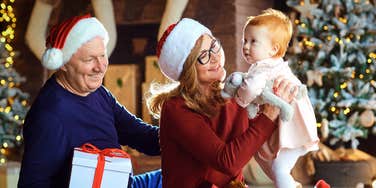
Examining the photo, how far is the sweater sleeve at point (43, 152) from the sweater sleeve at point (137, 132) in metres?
0.31

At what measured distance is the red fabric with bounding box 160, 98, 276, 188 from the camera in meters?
1.73

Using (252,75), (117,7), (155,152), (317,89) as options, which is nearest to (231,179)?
(252,75)

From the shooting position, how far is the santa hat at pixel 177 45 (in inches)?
75.0

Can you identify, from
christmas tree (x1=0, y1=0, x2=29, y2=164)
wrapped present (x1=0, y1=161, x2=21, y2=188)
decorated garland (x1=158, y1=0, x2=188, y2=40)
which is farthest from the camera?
christmas tree (x1=0, y1=0, x2=29, y2=164)

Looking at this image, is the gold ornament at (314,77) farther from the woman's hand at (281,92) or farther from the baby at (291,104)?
the woman's hand at (281,92)

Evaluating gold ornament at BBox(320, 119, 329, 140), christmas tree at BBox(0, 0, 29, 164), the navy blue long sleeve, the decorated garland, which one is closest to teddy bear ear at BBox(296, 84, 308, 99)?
the navy blue long sleeve

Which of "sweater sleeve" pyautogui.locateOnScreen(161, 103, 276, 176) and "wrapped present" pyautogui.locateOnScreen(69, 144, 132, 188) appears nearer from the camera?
"sweater sleeve" pyautogui.locateOnScreen(161, 103, 276, 176)

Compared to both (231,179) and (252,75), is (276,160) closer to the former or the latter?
(231,179)

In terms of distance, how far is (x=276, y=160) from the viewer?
1.85 m

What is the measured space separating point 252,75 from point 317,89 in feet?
10.3

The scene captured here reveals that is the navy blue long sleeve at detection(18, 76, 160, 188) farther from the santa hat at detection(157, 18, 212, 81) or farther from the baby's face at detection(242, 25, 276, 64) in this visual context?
the baby's face at detection(242, 25, 276, 64)

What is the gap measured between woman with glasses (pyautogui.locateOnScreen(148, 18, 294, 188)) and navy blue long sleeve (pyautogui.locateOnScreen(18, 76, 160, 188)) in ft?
1.07

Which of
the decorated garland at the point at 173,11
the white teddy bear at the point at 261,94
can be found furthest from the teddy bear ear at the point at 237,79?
the decorated garland at the point at 173,11

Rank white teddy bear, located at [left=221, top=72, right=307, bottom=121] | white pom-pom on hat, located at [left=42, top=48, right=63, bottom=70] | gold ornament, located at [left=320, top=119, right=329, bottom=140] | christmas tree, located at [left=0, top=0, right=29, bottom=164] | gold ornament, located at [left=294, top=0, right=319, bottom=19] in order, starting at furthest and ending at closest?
christmas tree, located at [left=0, top=0, right=29, bottom=164]
gold ornament, located at [left=294, top=0, right=319, bottom=19]
gold ornament, located at [left=320, top=119, right=329, bottom=140]
white pom-pom on hat, located at [left=42, top=48, right=63, bottom=70]
white teddy bear, located at [left=221, top=72, right=307, bottom=121]
